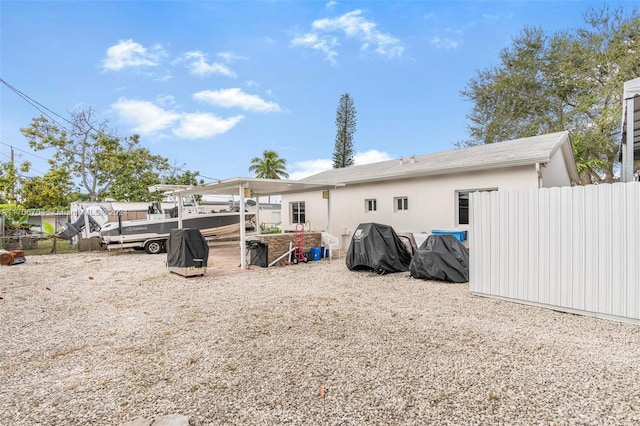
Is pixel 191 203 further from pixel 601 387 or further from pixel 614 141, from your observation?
pixel 614 141

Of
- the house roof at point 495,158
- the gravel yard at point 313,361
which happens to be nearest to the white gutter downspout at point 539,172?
the house roof at point 495,158

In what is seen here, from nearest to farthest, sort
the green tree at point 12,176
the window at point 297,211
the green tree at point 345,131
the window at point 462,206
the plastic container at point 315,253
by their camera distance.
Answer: the window at point 462,206 → the plastic container at point 315,253 → the window at point 297,211 → the green tree at point 12,176 → the green tree at point 345,131

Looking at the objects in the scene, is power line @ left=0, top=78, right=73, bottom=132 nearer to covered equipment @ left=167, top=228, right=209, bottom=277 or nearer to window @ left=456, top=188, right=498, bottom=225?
covered equipment @ left=167, top=228, right=209, bottom=277

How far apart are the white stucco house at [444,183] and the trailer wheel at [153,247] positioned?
7.27 meters

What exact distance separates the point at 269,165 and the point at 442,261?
86.9 feet

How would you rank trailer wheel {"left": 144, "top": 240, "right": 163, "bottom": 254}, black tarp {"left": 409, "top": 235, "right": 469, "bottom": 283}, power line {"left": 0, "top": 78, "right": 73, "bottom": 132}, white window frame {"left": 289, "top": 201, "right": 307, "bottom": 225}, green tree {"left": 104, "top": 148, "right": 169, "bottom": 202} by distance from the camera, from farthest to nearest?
green tree {"left": 104, "top": 148, "right": 169, "bottom": 202} → white window frame {"left": 289, "top": 201, "right": 307, "bottom": 225} → power line {"left": 0, "top": 78, "right": 73, "bottom": 132} → trailer wheel {"left": 144, "top": 240, "right": 163, "bottom": 254} → black tarp {"left": 409, "top": 235, "right": 469, "bottom": 283}

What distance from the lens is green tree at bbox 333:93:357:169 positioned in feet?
110

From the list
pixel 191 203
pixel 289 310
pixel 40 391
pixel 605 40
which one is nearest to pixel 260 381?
pixel 40 391

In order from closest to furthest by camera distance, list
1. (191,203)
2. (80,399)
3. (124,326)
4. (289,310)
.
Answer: (80,399) < (124,326) < (289,310) < (191,203)

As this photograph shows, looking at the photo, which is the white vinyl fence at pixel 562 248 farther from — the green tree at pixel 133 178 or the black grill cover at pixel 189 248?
the green tree at pixel 133 178

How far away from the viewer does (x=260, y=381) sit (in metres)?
3.00

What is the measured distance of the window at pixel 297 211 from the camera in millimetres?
15855

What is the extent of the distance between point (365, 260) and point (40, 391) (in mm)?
6546

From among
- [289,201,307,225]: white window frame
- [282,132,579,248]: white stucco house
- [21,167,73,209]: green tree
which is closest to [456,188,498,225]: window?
[282,132,579,248]: white stucco house
